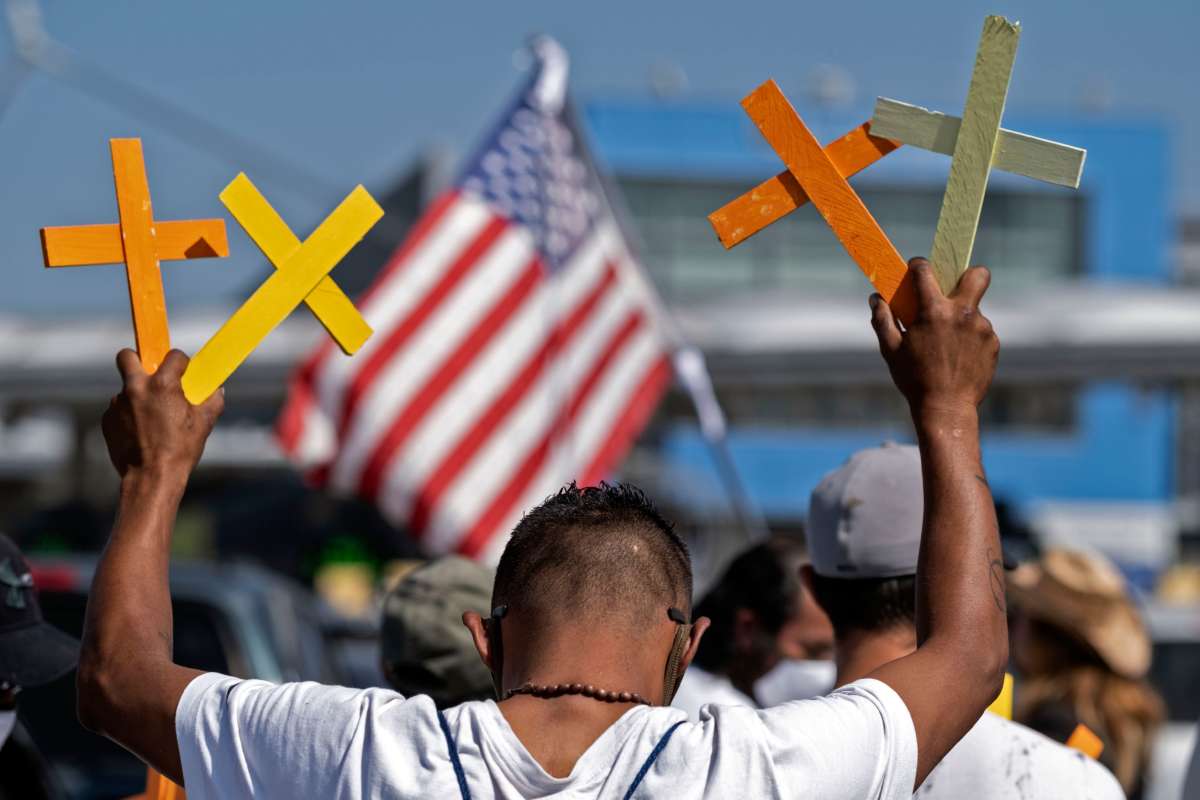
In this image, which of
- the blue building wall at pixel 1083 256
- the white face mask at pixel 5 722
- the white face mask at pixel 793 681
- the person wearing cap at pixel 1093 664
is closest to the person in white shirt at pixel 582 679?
the white face mask at pixel 5 722

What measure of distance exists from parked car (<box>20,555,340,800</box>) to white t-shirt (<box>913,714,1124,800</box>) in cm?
321

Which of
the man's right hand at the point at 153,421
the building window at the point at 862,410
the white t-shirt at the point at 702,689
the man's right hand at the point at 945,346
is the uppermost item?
the man's right hand at the point at 945,346

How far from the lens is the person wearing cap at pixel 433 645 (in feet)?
9.20

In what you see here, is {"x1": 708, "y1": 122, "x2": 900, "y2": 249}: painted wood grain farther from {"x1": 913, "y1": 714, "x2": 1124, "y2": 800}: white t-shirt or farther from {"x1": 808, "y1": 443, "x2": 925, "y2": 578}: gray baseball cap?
{"x1": 913, "y1": 714, "x2": 1124, "y2": 800}: white t-shirt

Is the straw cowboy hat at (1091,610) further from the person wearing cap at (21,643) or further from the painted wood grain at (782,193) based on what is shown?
the person wearing cap at (21,643)

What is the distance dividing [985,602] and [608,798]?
48 cm

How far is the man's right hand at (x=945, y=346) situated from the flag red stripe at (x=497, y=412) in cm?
562

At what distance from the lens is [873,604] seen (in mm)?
2305

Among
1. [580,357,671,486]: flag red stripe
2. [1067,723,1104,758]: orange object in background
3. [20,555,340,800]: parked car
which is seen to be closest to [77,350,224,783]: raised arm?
[1067,723,1104,758]: orange object in background

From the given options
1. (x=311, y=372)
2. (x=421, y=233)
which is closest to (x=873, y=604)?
(x=311, y=372)

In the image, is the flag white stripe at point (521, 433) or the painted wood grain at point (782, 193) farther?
the flag white stripe at point (521, 433)

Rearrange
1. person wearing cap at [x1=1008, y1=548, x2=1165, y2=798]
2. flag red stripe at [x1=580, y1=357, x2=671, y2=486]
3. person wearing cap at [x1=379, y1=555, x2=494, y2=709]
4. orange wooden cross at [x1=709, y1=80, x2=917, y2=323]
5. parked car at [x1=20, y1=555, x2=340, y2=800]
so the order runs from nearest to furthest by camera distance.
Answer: orange wooden cross at [x1=709, y1=80, x2=917, y2=323], person wearing cap at [x1=379, y1=555, x2=494, y2=709], person wearing cap at [x1=1008, y1=548, x2=1165, y2=798], parked car at [x1=20, y1=555, x2=340, y2=800], flag red stripe at [x1=580, y1=357, x2=671, y2=486]

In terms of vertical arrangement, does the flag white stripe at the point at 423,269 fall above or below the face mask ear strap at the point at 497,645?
above

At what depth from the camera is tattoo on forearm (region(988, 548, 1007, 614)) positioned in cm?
178
